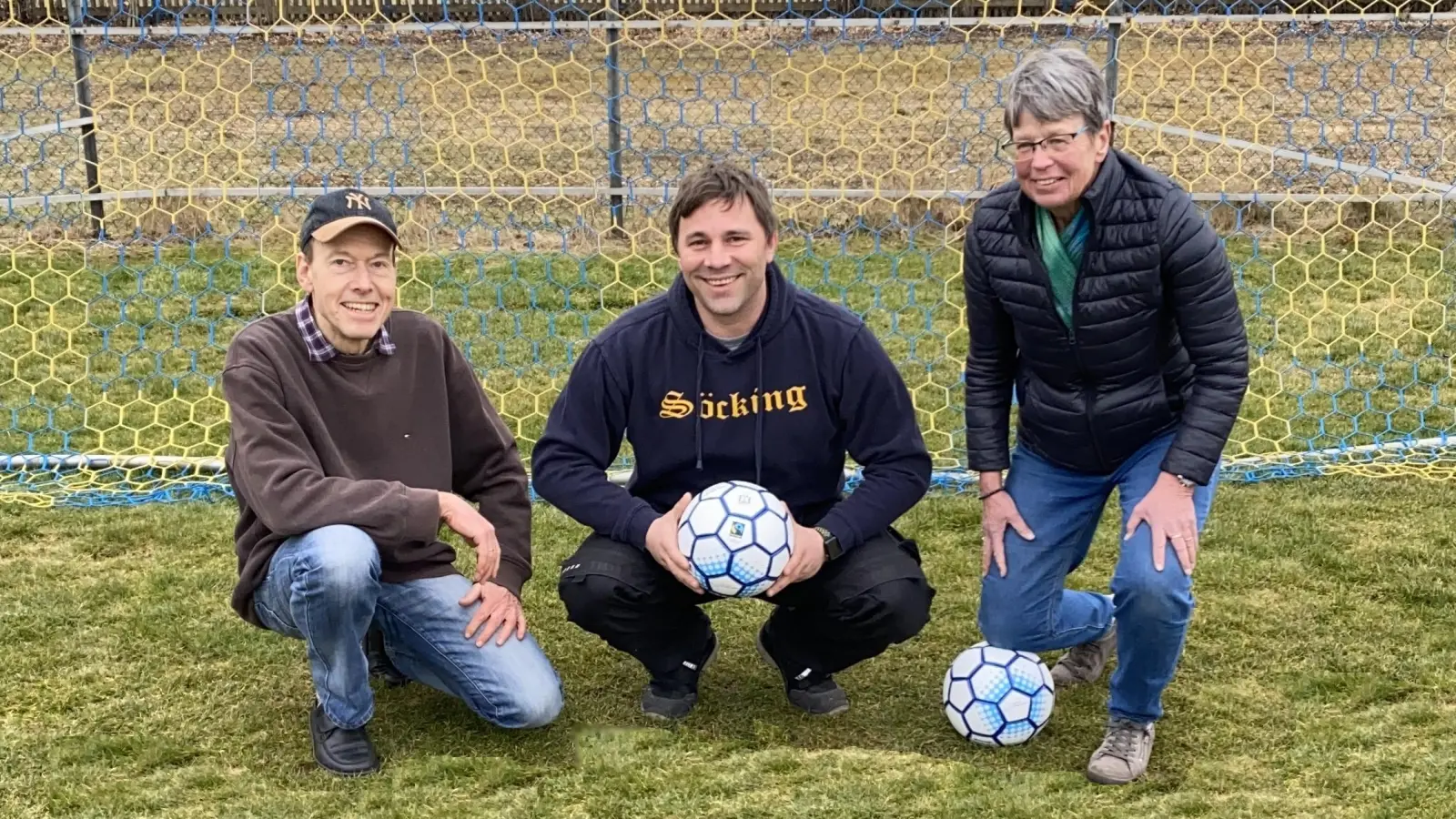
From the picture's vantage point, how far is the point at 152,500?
4.80 metres

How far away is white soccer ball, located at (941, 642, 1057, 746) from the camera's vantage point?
3197 mm

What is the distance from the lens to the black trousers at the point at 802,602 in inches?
127

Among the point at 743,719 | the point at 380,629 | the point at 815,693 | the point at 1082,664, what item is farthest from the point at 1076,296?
the point at 380,629

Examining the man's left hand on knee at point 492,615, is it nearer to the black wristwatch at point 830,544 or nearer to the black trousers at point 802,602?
the black trousers at point 802,602

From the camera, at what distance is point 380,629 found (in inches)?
133

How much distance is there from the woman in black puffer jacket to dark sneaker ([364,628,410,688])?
137 centimetres

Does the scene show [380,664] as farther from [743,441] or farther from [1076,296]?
[1076,296]

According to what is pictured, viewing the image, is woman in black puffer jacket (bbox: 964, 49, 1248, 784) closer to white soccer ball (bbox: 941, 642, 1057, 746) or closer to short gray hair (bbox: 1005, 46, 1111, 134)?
short gray hair (bbox: 1005, 46, 1111, 134)

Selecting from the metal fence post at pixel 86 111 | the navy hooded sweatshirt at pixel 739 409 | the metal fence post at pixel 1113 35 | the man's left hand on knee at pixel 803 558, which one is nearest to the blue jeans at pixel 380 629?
the navy hooded sweatshirt at pixel 739 409

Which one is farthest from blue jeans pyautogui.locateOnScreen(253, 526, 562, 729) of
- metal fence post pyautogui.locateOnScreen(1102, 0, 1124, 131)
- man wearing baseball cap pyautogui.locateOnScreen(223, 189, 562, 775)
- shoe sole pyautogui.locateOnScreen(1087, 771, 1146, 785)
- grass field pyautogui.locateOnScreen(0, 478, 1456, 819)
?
metal fence post pyautogui.locateOnScreen(1102, 0, 1124, 131)

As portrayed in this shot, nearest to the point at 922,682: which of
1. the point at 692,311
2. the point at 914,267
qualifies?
the point at 692,311

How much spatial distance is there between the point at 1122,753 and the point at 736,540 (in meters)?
0.90

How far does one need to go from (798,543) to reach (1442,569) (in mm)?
2053

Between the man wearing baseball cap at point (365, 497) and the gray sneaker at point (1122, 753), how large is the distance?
1.15 meters
